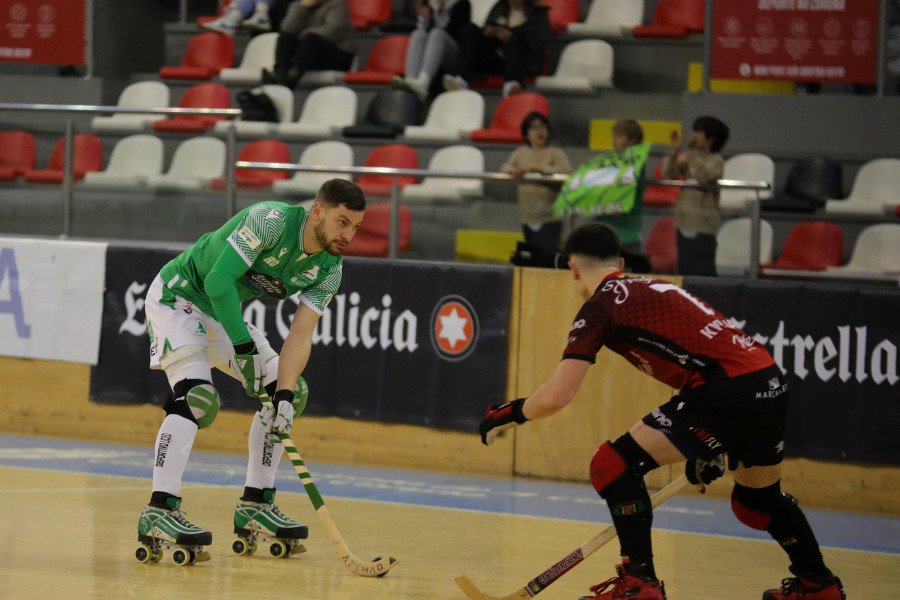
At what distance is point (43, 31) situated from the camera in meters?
12.9

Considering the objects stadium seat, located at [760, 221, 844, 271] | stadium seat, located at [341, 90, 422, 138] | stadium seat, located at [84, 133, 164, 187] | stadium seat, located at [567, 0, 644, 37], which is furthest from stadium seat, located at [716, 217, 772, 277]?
stadium seat, located at [567, 0, 644, 37]

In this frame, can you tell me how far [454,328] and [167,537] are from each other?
3.54 metres

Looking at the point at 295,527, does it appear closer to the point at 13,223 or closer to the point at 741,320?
the point at 741,320

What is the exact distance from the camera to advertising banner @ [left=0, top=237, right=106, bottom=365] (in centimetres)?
971

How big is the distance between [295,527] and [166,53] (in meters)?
9.74

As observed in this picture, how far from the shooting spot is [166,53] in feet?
48.0

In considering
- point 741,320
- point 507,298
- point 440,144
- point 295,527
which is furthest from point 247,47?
point 295,527

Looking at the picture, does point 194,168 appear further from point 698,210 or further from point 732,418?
point 732,418

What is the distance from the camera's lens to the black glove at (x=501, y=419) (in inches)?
197

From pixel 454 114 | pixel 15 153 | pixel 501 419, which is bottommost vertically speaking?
pixel 501 419

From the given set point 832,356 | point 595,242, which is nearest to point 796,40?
point 832,356

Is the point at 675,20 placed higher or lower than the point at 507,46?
higher

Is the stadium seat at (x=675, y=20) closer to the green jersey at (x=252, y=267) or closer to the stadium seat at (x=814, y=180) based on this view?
the stadium seat at (x=814, y=180)

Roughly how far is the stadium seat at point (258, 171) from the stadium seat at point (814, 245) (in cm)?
381
